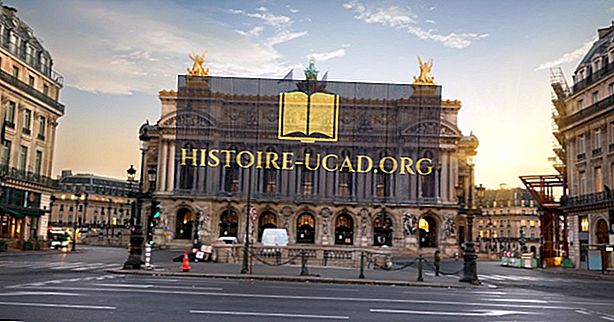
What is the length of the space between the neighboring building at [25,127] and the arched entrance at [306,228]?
29.2 m

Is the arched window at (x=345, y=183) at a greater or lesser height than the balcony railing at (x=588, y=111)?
lesser

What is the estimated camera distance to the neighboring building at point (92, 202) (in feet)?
411

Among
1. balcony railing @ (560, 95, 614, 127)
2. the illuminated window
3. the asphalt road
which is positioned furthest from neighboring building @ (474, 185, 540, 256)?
the asphalt road

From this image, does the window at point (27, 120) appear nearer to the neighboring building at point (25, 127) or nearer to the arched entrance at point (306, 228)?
the neighboring building at point (25, 127)

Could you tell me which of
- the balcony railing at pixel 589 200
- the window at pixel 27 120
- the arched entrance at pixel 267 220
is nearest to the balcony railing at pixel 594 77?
the balcony railing at pixel 589 200

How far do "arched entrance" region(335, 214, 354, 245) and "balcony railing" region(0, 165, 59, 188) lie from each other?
32634mm

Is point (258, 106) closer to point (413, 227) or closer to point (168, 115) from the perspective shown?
point (168, 115)

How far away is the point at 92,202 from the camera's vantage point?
13012cm

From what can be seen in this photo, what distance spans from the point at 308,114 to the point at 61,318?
51.9 m

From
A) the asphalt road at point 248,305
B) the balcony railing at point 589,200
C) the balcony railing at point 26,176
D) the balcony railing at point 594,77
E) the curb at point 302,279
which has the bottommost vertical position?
the curb at point 302,279

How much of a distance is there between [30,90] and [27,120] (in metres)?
2.63

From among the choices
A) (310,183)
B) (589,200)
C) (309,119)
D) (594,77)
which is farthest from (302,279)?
(310,183)

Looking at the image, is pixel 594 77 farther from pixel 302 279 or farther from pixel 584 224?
pixel 302 279

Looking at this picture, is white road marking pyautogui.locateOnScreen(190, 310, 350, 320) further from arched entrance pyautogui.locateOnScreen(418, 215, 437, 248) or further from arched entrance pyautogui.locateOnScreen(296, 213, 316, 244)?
arched entrance pyautogui.locateOnScreen(418, 215, 437, 248)
